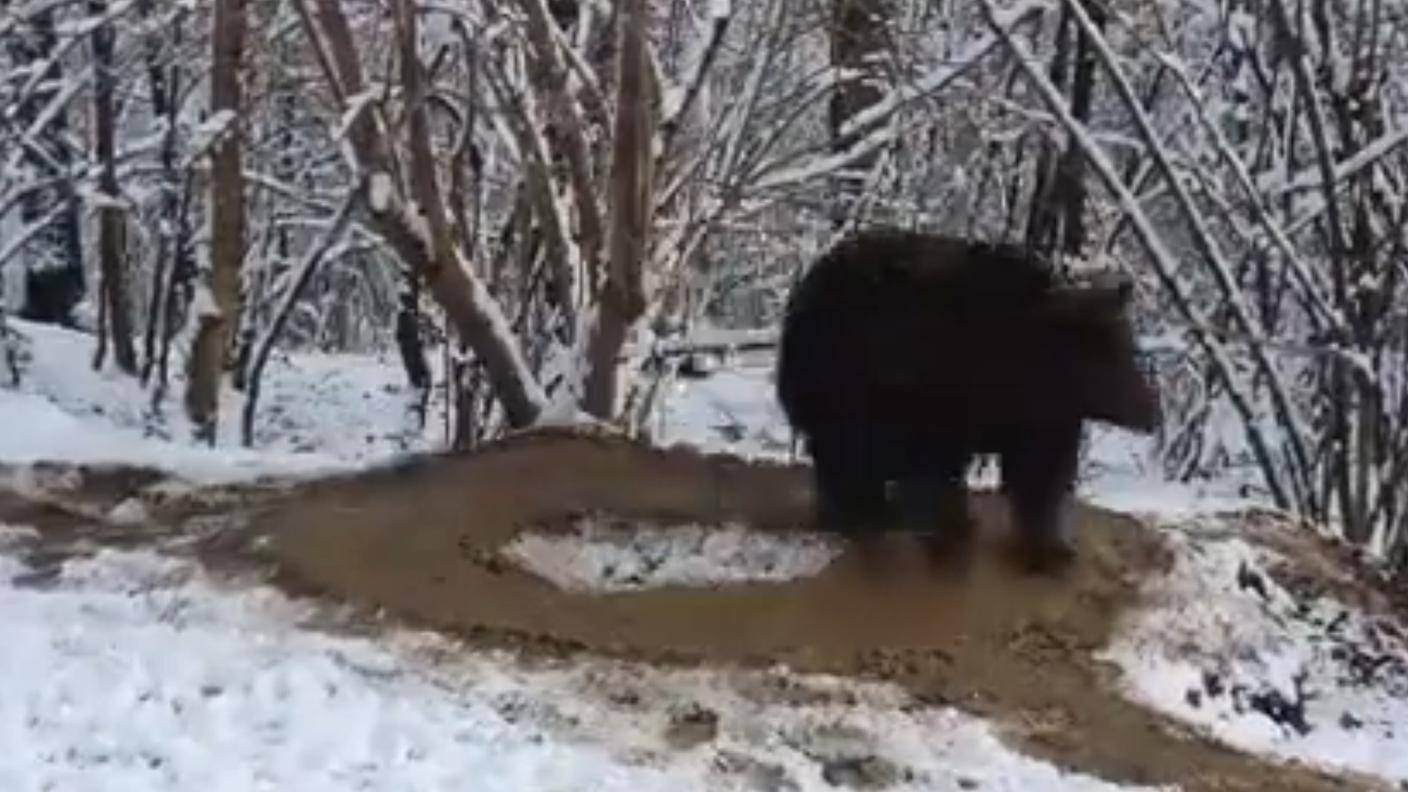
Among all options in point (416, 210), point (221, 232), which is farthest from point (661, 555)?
point (221, 232)

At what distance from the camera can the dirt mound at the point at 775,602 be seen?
5.66 metres

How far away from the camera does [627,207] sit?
28.1 feet

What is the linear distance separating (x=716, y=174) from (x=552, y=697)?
5.04 m

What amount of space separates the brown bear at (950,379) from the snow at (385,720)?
95 cm

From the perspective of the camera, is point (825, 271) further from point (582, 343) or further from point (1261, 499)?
point (1261, 499)

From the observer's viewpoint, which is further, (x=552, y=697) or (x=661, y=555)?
(x=661, y=555)

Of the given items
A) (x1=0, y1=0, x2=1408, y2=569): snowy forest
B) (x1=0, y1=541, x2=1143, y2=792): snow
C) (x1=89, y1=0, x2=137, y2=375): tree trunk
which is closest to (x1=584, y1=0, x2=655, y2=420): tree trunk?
(x1=0, y1=0, x2=1408, y2=569): snowy forest

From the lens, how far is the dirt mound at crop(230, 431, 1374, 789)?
18.6 feet

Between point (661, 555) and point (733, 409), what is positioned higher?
point (661, 555)

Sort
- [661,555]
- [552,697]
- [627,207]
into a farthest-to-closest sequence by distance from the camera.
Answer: [627,207], [661,555], [552,697]

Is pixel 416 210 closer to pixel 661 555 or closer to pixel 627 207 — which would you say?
pixel 627 207

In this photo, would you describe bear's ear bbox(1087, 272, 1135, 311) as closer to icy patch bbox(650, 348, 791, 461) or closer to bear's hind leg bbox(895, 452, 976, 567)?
bear's hind leg bbox(895, 452, 976, 567)

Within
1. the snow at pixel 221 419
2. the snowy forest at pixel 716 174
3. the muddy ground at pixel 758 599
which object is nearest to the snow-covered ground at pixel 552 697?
the muddy ground at pixel 758 599

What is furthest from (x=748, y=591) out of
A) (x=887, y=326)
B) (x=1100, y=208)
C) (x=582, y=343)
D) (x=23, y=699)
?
(x=1100, y=208)
